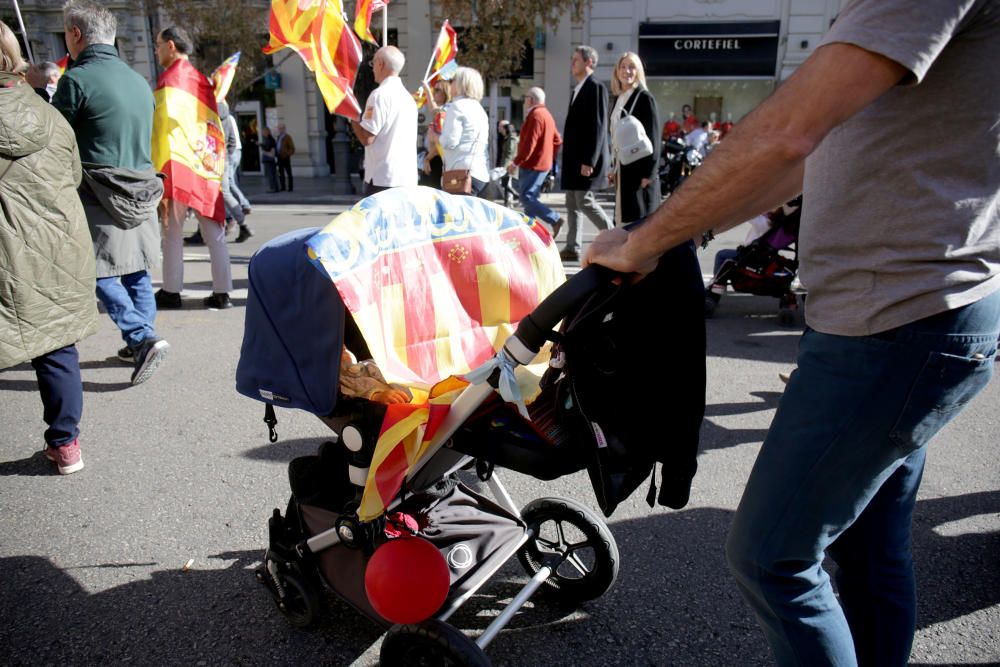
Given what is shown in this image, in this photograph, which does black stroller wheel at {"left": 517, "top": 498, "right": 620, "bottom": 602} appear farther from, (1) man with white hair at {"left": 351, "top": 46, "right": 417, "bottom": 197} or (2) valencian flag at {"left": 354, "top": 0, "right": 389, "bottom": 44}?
(2) valencian flag at {"left": 354, "top": 0, "right": 389, "bottom": 44}

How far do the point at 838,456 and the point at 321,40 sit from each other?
559 centimetres

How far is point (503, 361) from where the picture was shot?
5.39 feet

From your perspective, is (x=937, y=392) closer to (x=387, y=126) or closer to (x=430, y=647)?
(x=430, y=647)

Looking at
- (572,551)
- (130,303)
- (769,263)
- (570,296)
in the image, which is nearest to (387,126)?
(130,303)

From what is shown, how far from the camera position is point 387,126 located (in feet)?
19.8

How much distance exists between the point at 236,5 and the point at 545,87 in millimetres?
9067

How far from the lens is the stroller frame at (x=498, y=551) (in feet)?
5.16

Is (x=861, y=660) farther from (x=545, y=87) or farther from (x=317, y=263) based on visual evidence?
(x=545, y=87)

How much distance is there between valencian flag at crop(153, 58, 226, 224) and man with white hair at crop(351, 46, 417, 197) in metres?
1.14

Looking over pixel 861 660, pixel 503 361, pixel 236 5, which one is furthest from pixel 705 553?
pixel 236 5

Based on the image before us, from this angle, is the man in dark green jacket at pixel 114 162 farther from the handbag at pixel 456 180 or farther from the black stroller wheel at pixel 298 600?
the handbag at pixel 456 180

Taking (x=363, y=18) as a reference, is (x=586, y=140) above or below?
below

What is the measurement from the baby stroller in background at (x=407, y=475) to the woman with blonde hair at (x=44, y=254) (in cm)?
158

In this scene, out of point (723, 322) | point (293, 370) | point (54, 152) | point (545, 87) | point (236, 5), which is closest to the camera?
point (293, 370)
